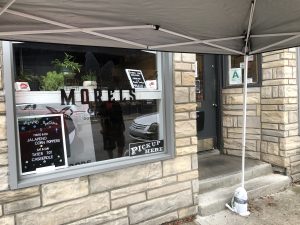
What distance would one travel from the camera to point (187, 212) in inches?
146

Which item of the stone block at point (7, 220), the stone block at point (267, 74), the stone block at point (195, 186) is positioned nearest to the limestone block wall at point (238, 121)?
the stone block at point (267, 74)

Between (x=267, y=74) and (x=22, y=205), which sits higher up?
(x=267, y=74)

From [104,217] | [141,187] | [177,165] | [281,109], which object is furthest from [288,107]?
[104,217]

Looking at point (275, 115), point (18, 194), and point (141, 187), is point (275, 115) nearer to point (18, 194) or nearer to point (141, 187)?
point (141, 187)

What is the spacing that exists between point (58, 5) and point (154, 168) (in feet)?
7.01

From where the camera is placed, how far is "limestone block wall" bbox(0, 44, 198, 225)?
270cm

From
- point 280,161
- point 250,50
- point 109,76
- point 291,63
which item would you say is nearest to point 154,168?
point 109,76

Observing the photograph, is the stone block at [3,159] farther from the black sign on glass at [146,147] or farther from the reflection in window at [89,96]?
the black sign on glass at [146,147]

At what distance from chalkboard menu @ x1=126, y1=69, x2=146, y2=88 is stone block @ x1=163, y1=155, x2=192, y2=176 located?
3.11ft

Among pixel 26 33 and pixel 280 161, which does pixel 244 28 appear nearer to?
pixel 26 33

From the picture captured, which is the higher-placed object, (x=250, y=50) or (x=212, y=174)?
(x=250, y=50)

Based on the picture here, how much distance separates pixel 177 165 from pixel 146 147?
1.42ft

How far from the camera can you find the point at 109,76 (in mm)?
3398

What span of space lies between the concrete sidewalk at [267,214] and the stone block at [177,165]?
652mm
